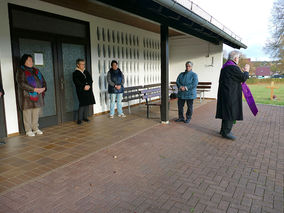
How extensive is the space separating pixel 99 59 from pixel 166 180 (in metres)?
5.55

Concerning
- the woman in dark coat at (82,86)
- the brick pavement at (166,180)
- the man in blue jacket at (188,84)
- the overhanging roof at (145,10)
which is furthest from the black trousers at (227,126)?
the woman in dark coat at (82,86)

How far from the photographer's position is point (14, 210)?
8.37 feet

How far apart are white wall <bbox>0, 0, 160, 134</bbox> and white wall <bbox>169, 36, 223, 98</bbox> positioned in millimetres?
1464

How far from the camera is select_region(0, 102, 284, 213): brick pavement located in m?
2.64

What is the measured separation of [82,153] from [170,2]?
331 cm

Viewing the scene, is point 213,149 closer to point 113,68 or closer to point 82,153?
point 82,153

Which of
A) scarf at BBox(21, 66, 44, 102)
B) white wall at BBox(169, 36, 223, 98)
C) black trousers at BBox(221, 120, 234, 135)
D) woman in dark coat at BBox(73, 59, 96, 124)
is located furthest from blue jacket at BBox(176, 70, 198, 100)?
white wall at BBox(169, 36, 223, 98)

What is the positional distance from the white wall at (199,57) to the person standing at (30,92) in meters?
8.43

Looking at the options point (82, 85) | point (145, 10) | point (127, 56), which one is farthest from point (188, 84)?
point (127, 56)

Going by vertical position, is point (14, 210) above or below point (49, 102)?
below

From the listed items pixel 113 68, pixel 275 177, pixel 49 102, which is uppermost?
pixel 113 68

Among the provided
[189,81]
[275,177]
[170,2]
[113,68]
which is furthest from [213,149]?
[113,68]

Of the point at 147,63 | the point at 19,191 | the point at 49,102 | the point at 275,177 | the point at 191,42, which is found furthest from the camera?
the point at 191,42

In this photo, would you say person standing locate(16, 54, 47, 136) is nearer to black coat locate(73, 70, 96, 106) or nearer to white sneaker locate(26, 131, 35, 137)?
white sneaker locate(26, 131, 35, 137)
